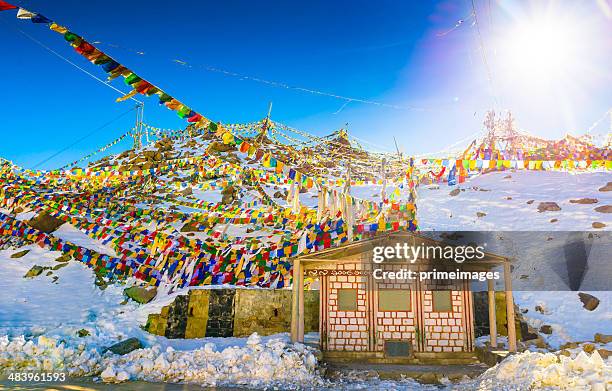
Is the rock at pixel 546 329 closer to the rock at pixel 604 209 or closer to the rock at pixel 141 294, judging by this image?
the rock at pixel 604 209

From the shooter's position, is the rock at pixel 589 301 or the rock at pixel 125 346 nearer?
the rock at pixel 125 346

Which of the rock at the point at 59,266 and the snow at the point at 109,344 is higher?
the rock at the point at 59,266

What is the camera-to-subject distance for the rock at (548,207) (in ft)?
88.2

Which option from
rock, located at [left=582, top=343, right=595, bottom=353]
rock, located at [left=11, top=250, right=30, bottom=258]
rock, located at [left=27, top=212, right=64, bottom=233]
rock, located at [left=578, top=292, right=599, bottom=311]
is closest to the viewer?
rock, located at [left=582, top=343, right=595, bottom=353]

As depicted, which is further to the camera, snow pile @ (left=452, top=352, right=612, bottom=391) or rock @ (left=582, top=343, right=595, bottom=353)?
rock @ (left=582, top=343, right=595, bottom=353)

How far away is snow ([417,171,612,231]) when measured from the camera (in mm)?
25219

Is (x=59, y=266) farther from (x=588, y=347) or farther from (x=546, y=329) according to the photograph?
(x=588, y=347)

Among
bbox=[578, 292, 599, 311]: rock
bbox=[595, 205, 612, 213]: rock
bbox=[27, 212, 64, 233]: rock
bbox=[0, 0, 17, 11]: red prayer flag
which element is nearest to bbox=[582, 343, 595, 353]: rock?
bbox=[578, 292, 599, 311]: rock

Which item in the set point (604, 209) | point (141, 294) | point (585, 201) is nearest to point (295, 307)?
point (141, 294)

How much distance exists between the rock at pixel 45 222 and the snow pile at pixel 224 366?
1662cm

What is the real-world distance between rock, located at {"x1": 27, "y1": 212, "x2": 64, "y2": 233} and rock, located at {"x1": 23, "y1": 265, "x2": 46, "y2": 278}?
12.7 ft

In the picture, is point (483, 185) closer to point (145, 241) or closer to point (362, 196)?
point (362, 196)

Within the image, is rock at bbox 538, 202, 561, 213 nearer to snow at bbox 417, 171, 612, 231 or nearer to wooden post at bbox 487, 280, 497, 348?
snow at bbox 417, 171, 612, 231

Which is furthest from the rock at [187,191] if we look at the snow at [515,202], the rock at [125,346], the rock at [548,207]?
the rock at [548,207]
